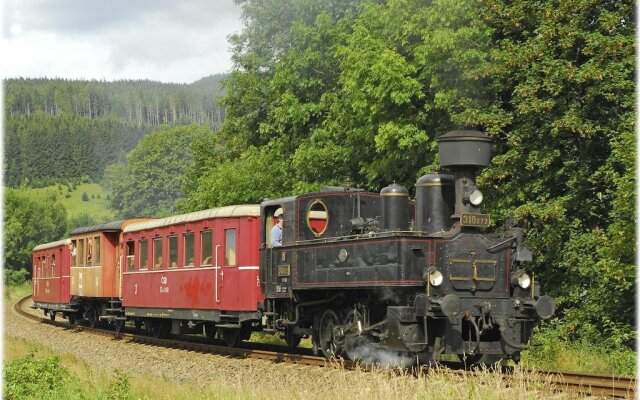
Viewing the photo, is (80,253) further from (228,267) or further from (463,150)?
(463,150)

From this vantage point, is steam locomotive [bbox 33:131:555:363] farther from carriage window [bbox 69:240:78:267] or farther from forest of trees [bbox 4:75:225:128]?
forest of trees [bbox 4:75:225:128]

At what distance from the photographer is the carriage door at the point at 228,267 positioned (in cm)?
1783

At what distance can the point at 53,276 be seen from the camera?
3272 centimetres

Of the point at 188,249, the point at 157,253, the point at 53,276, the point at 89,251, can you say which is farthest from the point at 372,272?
the point at 53,276

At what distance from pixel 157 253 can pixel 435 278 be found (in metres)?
10.5

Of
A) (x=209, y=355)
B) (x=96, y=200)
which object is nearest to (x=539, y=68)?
(x=209, y=355)

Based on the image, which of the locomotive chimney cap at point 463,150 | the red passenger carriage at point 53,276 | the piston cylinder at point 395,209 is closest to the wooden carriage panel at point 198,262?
the piston cylinder at point 395,209

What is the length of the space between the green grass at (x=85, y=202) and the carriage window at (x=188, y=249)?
10034 cm

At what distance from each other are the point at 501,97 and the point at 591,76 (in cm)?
318

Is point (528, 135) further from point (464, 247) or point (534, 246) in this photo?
point (464, 247)

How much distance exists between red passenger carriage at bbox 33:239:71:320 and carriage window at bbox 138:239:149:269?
8.12m

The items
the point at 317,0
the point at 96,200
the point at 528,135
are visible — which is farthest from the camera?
the point at 96,200

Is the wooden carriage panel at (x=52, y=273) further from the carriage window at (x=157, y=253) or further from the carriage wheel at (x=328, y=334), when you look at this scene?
the carriage wheel at (x=328, y=334)

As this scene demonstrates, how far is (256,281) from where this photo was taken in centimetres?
1744
